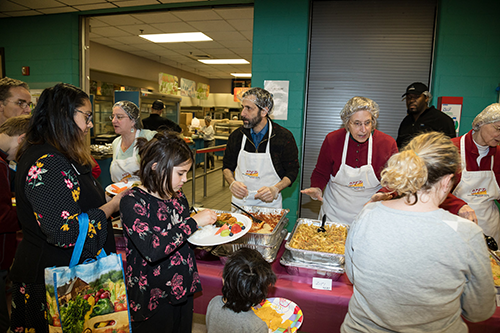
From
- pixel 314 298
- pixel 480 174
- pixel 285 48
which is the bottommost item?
pixel 314 298

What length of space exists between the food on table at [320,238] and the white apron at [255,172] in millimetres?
680

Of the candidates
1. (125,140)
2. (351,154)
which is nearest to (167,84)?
(125,140)

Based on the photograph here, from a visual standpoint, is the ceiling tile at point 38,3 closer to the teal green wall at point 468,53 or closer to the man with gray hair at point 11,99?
the man with gray hair at point 11,99

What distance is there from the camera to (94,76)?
27.5 feet

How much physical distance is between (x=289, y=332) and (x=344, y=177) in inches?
57.4

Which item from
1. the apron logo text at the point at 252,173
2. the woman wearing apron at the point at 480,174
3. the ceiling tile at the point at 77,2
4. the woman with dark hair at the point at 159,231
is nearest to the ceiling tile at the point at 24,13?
the ceiling tile at the point at 77,2

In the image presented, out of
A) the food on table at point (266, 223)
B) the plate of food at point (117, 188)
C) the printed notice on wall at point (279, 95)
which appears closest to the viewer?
the food on table at point (266, 223)

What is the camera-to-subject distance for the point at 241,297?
4.23ft

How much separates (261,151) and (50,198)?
180 cm

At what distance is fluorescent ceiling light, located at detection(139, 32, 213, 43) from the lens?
21.6 feet

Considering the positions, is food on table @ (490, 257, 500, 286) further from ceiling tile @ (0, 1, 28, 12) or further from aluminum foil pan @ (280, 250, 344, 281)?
ceiling tile @ (0, 1, 28, 12)

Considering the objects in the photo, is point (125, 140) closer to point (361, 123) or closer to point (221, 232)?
point (221, 232)

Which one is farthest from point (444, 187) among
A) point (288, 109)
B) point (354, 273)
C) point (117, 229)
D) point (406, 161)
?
point (288, 109)

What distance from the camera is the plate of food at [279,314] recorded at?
136 centimetres
